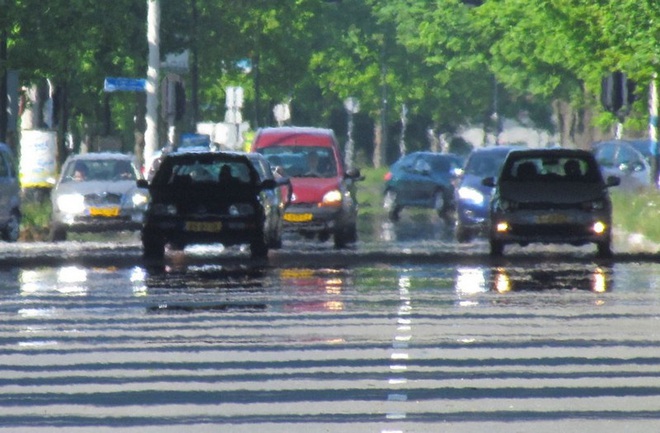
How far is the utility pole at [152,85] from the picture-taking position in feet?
145

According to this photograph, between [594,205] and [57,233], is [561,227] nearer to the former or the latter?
[594,205]

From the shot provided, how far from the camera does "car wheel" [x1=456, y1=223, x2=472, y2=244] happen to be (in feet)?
120

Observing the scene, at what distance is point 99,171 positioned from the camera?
128 feet

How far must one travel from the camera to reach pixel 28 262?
29766 millimetres

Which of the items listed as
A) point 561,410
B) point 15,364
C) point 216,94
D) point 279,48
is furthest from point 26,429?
point 216,94

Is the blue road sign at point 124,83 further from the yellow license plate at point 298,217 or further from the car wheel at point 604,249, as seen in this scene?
the car wheel at point 604,249

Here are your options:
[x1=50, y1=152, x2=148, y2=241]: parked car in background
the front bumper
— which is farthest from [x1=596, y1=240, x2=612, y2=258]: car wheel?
[x1=50, y1=152, x2=148, y2=241]: parked car in background

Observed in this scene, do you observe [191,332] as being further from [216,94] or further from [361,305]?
[216,94]

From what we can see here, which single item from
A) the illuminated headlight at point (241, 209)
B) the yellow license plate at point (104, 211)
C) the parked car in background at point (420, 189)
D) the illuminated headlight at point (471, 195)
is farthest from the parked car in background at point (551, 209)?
the parked car in background at point (420, 189)

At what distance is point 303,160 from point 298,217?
1.44 metres

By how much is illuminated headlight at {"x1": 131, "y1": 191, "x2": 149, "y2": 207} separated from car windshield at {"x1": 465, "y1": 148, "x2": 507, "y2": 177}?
5.31 m

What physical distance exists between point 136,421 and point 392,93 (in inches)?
4217

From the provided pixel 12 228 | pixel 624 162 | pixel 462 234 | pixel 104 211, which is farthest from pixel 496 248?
pixel 624 162

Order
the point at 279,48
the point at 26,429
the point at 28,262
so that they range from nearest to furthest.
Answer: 1. the point at 26,429
2. the point at 28,262
3. the point at 279,48
